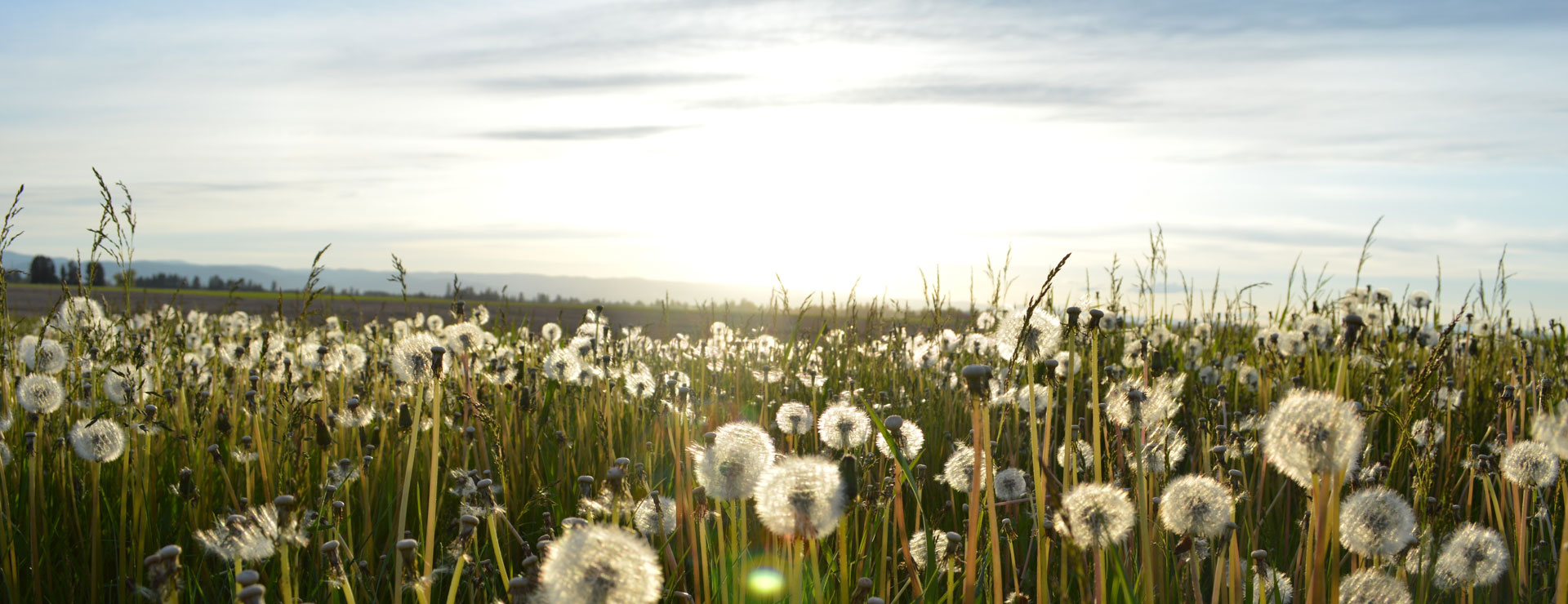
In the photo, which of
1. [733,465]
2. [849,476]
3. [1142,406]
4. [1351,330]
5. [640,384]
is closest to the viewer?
[1351,330]

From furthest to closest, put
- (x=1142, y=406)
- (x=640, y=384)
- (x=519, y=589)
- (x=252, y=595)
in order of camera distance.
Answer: (x=640, y=384)
(x=1142, y=406)
(x=519, y=589)
(x=252, y=595)

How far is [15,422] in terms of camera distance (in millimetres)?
3604

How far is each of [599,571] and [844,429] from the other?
54.0 inches

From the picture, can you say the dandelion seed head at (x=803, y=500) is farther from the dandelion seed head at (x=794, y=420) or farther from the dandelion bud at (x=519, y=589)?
the dandelion seed head at (x=794, y=420)

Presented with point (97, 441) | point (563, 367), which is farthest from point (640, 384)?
point (97, 441)

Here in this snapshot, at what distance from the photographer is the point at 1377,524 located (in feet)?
5.55

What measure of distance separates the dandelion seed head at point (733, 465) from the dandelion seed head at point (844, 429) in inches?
27.5

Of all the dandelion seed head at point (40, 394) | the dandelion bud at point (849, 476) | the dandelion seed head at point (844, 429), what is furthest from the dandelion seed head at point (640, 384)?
the dandelion bud at point (849, 476)

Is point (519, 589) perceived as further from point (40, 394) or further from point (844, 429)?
point (40, 394)

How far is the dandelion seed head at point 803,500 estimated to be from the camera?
146 cm

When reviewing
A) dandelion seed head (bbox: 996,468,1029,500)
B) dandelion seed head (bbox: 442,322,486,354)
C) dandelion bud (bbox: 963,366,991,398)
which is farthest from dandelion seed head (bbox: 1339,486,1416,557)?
dandelion seed head (bbox: 442,322,486,354)

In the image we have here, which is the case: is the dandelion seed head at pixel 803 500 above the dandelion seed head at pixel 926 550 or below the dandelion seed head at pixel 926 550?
above

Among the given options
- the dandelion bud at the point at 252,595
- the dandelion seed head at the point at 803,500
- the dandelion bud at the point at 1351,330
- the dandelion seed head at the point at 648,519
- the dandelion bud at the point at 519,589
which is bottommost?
the dandelion seed head at the point at 648,519

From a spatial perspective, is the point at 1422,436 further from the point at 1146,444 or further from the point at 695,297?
the point at 695,297
